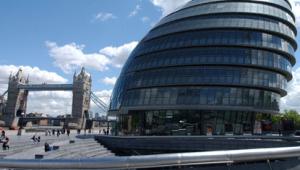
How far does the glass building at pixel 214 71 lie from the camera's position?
2482 inches

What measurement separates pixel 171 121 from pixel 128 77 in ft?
39.3

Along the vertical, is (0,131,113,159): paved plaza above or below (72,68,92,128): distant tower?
below

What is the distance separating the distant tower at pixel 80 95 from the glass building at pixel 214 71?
10465 cm

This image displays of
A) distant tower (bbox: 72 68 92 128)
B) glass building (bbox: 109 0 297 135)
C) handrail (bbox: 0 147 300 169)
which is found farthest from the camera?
distant tower (bbox: 72 68 92 128)

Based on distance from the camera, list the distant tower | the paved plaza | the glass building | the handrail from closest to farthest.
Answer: the handrail → the paved plaza → the glass building → the distant tower

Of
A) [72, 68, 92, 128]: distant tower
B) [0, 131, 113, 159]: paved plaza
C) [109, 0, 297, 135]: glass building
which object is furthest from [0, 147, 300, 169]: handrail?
[72, 68, 92, 128]: distant tower

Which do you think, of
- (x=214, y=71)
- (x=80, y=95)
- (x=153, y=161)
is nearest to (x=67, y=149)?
(x=214, y=71)

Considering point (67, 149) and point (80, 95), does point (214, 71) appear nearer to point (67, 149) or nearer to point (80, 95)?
point (67, 149)

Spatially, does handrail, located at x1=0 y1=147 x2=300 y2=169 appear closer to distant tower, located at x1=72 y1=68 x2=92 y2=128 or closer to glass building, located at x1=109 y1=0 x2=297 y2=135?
glass building, located at x1=109 y1=0 x2=297 y2=135

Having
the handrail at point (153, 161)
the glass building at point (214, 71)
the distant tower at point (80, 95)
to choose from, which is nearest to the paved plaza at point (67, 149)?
the glass building at point (214, 71)

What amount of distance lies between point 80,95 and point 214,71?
12439cm

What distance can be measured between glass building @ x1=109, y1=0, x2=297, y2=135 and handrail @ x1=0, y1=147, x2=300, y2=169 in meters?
52.7

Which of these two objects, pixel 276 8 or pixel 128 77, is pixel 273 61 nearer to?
pixel 276 8

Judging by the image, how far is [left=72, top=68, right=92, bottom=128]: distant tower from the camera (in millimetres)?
175500
